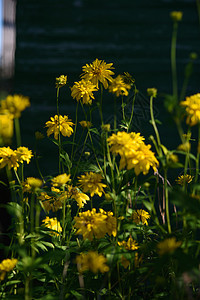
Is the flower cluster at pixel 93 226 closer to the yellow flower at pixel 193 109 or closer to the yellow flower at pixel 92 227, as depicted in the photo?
the yellow flower at pixel 92 227

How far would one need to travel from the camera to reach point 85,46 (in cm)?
236

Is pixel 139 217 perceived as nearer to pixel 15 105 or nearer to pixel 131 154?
pixel 131 154

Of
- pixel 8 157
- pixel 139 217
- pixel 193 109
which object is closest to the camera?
pixel 193 109

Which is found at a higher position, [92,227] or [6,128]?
[6,128]

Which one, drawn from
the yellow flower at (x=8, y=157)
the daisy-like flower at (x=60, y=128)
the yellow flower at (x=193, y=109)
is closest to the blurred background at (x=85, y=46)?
the daisy-like flower at (x=60, y=128)

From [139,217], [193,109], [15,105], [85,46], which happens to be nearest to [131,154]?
[193,109]

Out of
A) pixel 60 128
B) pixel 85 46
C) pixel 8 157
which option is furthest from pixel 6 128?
pixel 85 46

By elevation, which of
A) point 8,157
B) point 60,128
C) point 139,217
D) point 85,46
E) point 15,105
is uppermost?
point 85,46

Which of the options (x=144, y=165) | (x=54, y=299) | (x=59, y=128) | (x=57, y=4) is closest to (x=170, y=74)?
(x=57, y=4)

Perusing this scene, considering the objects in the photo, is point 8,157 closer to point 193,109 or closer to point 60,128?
point 60,128

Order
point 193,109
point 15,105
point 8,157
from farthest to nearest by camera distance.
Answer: point 8,157, point 193,109, point 15,105

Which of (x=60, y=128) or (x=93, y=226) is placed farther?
Answer: (x=60, y=128)

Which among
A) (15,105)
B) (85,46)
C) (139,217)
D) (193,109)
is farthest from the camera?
(85,46)

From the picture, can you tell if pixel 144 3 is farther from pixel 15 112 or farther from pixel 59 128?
pixel 15 112
